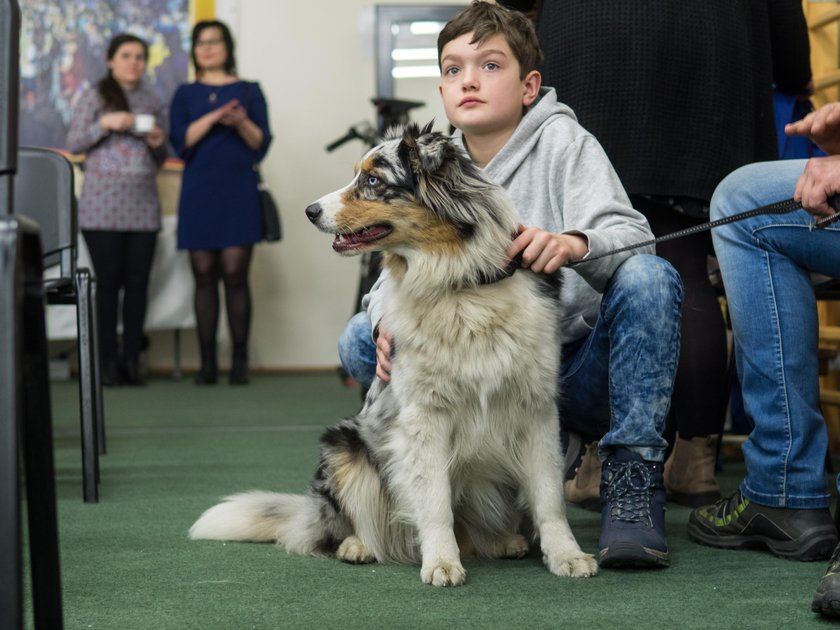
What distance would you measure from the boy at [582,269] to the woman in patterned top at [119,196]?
13.3 ft

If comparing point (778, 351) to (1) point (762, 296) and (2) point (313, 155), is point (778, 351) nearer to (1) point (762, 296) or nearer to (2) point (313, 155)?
(1) point (762, 296)

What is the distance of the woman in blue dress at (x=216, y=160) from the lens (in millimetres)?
6160

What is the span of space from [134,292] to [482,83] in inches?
178

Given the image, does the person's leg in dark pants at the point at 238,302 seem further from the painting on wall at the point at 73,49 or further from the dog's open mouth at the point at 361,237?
the dog's open mouth at the point at 361,237

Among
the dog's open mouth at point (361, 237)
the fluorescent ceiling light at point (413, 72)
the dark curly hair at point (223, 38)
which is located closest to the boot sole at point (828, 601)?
the dog's open mouth at point (361, 237)

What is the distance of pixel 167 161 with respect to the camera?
6941 mm

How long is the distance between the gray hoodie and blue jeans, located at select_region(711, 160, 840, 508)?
202mm

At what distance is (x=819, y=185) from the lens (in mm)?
1717

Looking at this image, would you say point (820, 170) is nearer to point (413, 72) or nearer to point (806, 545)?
point (806, 545)

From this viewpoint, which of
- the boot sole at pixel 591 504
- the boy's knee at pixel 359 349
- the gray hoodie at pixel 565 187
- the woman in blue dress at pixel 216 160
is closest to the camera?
the gray hoodie at pixel 565 187

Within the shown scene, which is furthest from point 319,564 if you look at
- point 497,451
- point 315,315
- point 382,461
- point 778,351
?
point 315,315

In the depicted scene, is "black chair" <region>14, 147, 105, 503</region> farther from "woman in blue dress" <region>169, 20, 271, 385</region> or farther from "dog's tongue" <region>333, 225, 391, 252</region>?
"woman in blue dress" <region>169, 20, 271, 385</region>

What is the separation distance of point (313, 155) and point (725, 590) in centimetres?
590

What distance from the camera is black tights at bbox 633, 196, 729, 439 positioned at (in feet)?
8.36
